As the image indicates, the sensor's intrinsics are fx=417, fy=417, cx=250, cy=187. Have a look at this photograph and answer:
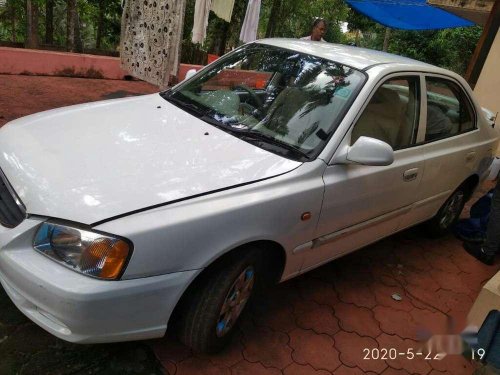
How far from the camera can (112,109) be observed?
2.79 metres

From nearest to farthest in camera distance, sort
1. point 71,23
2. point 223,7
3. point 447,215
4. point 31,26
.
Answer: point 447,215, point 223,7, point 31,26, point 71,23

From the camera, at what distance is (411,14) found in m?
8.94

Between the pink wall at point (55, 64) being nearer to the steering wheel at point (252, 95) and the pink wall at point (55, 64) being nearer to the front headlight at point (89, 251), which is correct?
the steering wheel at point (252, 95)

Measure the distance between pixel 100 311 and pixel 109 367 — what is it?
1.88 ft

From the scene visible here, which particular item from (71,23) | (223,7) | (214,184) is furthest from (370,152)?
(71,23)

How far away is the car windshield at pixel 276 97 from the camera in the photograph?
2.49m

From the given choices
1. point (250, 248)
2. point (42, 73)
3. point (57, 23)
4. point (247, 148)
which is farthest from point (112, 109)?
point (57, 23)

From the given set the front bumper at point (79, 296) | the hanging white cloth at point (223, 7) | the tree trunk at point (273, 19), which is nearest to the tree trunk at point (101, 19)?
the tree trunk at point (273, 19)

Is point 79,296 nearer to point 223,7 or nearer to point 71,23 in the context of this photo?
point 223,7

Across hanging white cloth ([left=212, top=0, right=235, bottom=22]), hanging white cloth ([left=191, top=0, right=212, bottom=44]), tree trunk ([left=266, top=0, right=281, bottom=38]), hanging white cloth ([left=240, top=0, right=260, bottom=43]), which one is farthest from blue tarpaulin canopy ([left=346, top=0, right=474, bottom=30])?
hanging white cloth ([left=191, top=0, right=212, bottom=44])

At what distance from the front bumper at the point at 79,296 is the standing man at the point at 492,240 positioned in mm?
3015

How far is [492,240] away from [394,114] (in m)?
1.78

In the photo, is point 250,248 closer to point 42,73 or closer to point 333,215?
point 333,215

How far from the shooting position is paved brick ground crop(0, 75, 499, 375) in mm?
2395
